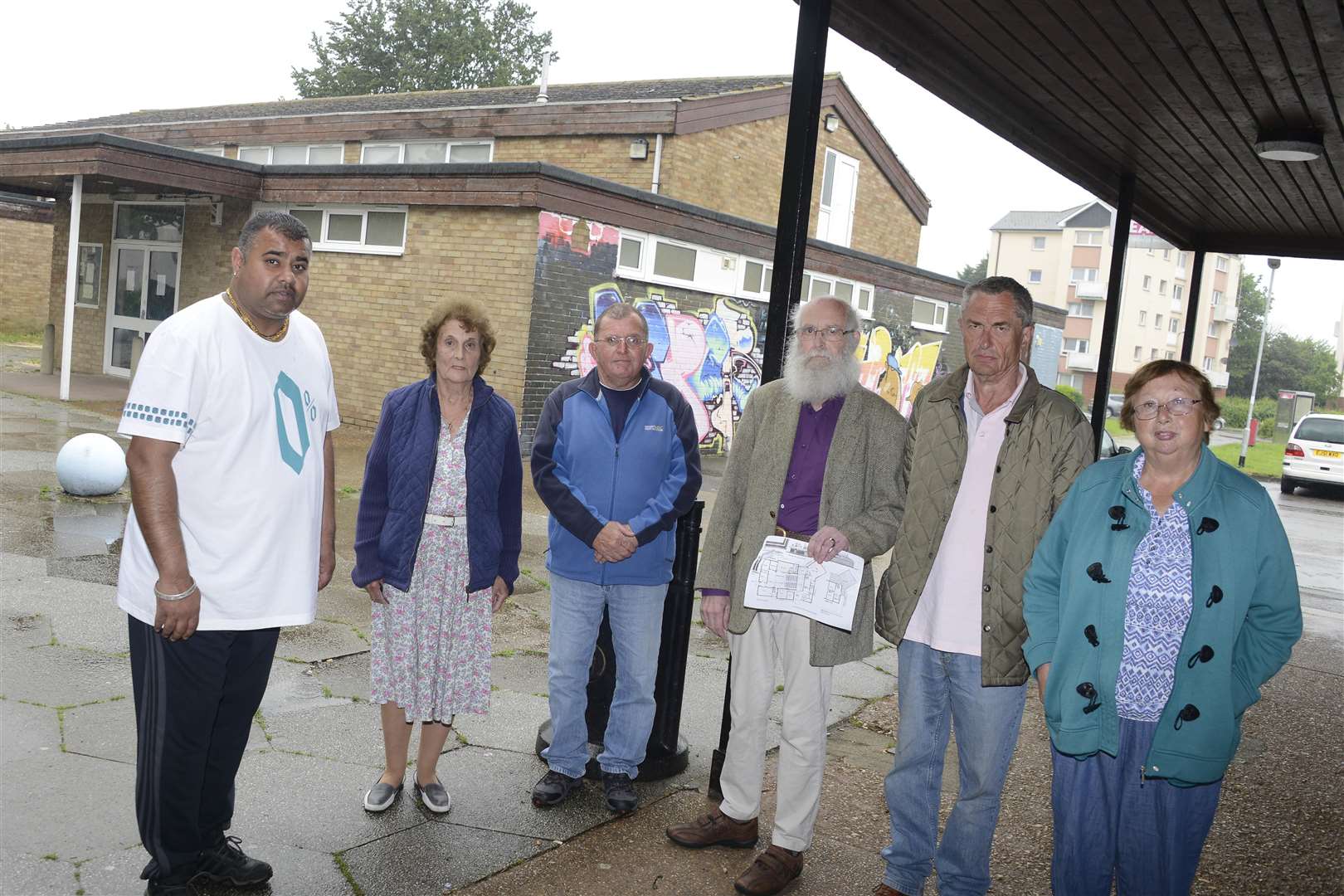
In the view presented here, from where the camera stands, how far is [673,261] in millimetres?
16344

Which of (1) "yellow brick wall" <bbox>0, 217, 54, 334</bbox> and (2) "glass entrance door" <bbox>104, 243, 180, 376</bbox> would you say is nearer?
(2) "glass entrance door" <bbox>104, 243, 180, 376</bbox>

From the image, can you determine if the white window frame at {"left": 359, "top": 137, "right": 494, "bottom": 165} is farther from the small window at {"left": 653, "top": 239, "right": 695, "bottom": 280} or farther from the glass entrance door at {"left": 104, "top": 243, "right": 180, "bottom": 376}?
the small window at {"left": 653, "top": 239, "right": 695, "bottom": 280}

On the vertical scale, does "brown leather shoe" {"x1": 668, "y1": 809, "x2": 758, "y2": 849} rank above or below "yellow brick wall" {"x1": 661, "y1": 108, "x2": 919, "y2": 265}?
below

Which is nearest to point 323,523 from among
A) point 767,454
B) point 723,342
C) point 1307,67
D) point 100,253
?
point 767,454

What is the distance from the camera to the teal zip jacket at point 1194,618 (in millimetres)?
2785

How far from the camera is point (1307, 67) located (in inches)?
197

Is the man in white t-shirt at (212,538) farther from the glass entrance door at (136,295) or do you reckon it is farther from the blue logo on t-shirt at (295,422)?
the glass entrance door at (136,295)

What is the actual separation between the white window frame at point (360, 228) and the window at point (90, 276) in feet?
19.7

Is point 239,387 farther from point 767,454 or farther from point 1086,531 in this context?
point 1086,531

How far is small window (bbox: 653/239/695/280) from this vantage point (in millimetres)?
16000

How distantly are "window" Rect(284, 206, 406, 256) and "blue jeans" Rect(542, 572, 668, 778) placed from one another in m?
11.8

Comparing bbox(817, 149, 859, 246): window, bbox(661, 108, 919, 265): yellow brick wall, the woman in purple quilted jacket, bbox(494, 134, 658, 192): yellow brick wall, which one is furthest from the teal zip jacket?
bbox(817, 149, 859, 246): window

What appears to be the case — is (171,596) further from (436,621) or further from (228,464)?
(436,621)

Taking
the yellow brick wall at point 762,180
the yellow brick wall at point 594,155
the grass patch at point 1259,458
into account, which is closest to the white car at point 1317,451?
the grass patch at point 1259,458
